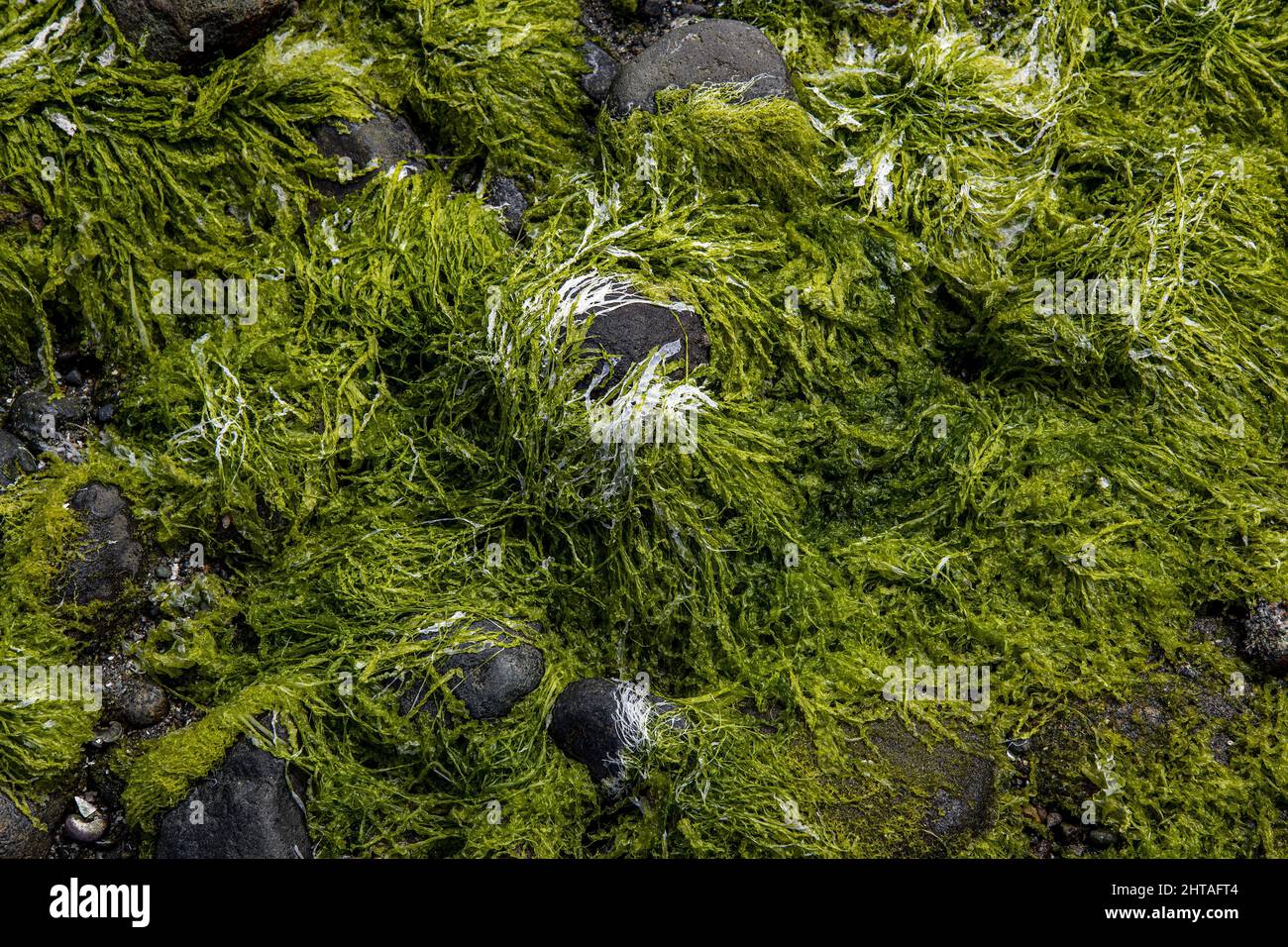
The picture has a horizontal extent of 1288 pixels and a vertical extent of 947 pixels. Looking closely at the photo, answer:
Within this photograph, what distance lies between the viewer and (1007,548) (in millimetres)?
2826

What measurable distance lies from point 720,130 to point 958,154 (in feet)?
2.82

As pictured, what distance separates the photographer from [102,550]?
2.82 m

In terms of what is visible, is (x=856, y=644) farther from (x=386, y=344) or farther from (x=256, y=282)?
(x=256, y=282)

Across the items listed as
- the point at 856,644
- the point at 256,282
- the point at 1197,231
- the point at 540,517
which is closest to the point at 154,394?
the point at 256,282

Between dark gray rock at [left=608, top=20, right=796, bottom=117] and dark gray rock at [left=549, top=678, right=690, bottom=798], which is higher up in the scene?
dark gray rock at [left=608, top=20, right=796, bottom=117]

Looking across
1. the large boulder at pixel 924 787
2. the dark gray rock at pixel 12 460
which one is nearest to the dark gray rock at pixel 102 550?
the dark gray rock at pixel 12 460

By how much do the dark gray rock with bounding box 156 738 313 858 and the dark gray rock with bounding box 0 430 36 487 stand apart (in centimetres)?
120

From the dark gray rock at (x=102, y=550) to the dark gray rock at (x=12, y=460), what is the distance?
0.22m

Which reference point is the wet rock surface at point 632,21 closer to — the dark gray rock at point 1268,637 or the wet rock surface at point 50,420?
the wet rock surface at point 50,420

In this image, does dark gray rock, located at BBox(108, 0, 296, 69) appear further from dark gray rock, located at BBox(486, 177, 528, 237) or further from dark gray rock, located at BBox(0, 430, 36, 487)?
dark gray rock, located at BBox(0, 430, 36, 487)

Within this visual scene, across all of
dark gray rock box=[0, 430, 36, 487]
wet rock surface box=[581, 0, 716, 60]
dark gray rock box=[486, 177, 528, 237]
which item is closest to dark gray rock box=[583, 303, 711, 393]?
dark gray rock box=[486, 177, 528, 237]

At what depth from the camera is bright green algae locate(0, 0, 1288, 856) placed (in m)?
2.65

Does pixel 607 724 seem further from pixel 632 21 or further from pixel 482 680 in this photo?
pixel 632 21

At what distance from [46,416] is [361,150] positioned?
1406 mm
